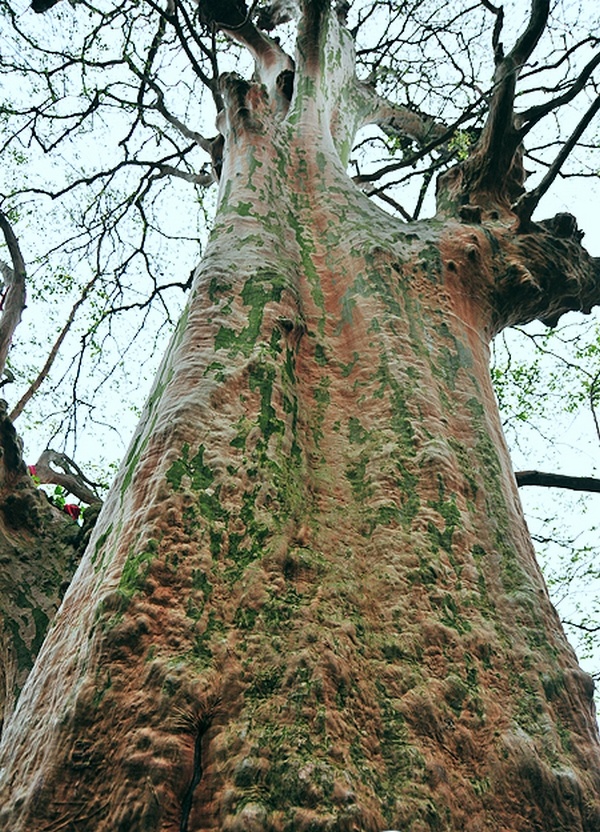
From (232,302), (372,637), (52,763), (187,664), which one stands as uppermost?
(232,302)

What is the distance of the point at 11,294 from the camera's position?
471 cm

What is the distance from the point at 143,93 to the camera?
6.51 metres

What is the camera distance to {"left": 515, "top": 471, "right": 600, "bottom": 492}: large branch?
381 cm

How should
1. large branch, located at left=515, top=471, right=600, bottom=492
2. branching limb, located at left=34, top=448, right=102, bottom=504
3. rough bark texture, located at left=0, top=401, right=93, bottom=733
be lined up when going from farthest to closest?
1. branching limb, located at left=34, top=448, right=102, bottom=504
2. large branch, located at left=515, top=471, right=600, bottom=492
3. rough bark texture, located at left=0, top=401, right=93, bottom=733

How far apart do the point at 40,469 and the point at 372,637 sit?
12.7 ft

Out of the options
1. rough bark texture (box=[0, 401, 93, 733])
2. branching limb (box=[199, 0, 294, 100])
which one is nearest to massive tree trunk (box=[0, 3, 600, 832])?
rough bark texture (box=[0, 401, 93, 733])

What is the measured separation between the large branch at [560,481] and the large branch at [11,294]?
3.67 m

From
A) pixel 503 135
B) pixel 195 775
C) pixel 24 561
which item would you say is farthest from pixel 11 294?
pixel 195 775

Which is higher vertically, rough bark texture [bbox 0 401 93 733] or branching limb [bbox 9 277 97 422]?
branching limb [bbox 9 277 97 422]

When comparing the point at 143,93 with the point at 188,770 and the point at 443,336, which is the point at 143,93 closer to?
the point at 443,336

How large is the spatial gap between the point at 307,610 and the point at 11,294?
13.9ft

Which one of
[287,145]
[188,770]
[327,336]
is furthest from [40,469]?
[188,770]

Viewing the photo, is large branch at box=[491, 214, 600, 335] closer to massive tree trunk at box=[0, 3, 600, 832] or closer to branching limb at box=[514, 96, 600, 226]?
branching limb at box=[514, 96, 600, 226]

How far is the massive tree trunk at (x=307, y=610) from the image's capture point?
106 cm
